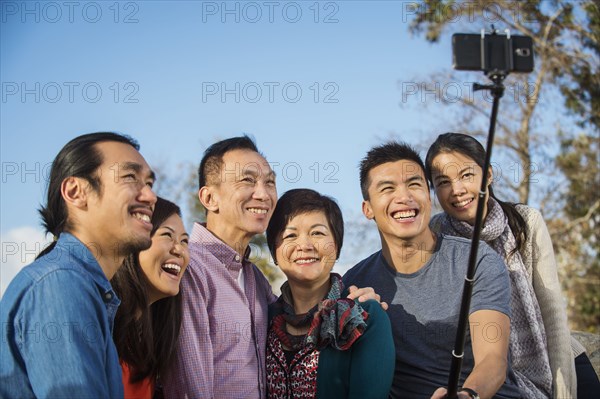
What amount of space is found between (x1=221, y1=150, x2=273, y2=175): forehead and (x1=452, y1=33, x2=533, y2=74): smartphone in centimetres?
182

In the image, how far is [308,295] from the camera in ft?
13.4

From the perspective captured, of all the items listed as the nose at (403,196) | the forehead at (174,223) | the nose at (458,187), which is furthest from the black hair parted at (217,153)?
the nose at (458,187)

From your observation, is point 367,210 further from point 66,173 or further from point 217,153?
point 66,173

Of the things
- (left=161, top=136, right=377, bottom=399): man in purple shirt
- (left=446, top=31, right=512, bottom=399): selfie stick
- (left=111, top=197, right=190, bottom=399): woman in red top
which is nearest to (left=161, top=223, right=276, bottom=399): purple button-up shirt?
(left=161, top=136, right=377, bottom=399): man in purple shirt

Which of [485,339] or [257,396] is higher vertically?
[485,339]

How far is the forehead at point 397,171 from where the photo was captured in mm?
4465

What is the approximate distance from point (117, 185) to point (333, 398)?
1.54 meters

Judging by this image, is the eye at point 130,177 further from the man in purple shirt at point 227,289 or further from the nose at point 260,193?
the nose at point 260,193

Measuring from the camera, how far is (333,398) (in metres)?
3.68

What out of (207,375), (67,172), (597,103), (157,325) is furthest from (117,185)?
(597,103)

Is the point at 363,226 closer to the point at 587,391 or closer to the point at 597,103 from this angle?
the point at 597,103

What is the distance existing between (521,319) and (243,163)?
2.03m

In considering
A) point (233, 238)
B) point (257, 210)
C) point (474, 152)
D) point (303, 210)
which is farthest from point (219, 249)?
point (474, 152)

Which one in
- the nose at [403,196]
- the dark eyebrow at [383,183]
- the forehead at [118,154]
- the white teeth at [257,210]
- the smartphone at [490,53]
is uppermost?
the smartphone at [490,53]
